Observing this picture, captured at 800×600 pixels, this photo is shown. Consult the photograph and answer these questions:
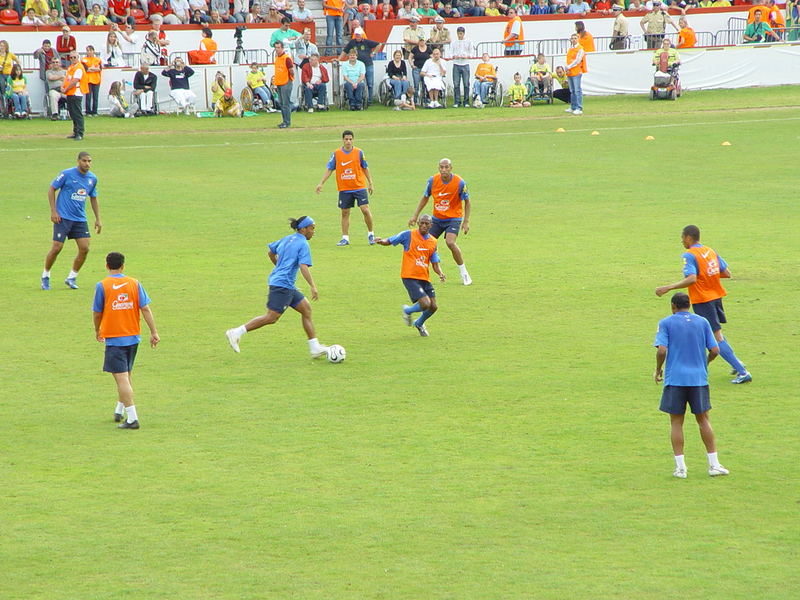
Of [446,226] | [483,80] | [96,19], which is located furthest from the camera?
[96,19]

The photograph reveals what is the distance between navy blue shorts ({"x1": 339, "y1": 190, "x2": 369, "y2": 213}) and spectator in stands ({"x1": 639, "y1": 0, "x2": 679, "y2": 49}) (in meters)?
25.4

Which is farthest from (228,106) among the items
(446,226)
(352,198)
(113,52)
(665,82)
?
(446,226)

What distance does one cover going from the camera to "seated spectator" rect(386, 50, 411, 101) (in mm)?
41438

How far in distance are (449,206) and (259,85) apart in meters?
23.1

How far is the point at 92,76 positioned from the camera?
126 feet

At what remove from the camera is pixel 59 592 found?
867cm

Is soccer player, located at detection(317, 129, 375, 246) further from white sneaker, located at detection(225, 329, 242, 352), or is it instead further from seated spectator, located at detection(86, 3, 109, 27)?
seated spectator, located at detection(86, 3, 109, 27)

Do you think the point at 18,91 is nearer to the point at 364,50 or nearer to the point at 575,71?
the point at 364,50

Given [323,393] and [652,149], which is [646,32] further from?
[323,393]

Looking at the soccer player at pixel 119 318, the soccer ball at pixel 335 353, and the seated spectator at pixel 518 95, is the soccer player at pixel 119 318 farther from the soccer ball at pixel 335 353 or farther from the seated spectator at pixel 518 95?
the seated spectator at pixel 518 95

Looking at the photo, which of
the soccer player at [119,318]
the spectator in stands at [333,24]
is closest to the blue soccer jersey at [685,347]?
the soccer player at [119,318]

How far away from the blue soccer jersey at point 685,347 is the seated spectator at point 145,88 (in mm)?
31786

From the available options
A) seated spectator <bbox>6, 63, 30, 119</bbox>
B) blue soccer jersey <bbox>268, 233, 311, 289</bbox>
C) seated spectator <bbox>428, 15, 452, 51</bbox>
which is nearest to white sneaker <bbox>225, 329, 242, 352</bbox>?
blue soccer jersey <bbox>268, 233, 311, 289</bbox>

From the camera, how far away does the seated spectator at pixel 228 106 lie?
40.7 meters
